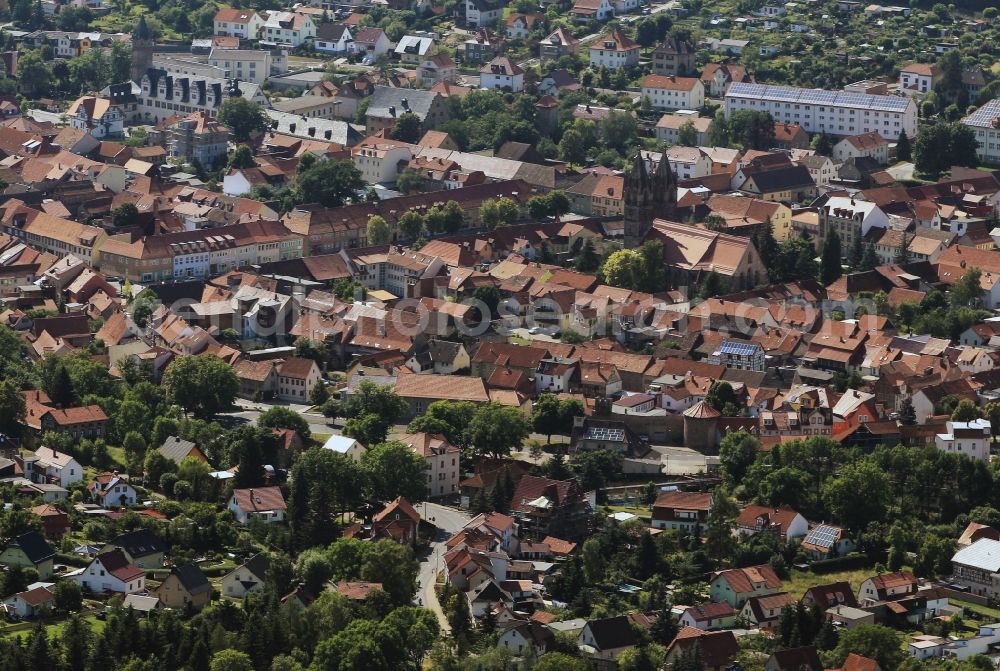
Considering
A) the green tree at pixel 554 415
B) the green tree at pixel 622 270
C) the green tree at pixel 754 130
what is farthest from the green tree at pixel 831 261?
the green tree at pixel 754 130

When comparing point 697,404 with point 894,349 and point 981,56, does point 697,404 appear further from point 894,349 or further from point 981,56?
point 981,56

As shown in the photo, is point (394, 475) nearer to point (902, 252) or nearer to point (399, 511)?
point (399, 511)

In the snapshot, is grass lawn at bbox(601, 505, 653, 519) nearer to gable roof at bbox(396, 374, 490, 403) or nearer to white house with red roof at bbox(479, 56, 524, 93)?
gable roof at bbox(396, 374, 490, 403)

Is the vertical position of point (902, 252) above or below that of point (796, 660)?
below

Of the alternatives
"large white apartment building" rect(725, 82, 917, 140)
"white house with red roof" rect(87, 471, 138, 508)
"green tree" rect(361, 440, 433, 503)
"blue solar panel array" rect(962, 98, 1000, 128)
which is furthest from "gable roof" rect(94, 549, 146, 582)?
"blue solar panel array" rect(962, 98, 1000, 128)

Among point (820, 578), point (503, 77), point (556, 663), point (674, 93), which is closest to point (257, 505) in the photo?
point (556, 663)

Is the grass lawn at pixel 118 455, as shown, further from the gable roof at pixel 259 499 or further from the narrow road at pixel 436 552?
the narrow road at pixel 436 552
